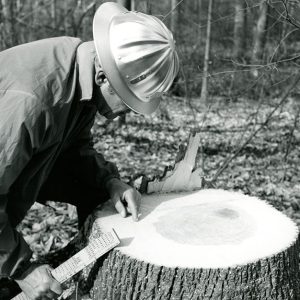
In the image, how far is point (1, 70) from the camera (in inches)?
81.9

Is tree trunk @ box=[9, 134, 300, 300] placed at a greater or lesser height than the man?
lesser

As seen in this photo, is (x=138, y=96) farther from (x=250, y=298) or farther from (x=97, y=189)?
(x=250, y=298)

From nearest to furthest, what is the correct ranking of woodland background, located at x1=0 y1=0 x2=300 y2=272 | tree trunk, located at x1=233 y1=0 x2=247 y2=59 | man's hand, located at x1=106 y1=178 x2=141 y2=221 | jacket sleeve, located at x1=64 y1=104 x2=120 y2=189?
man's hand, located at x1=106 y1=178 x2=141 y2=221, jacket sleeve, located at x1=64 y1=104 x2=120 y2=189, woodland background, located at x1=0 y1=0 x2=300 y2=272, tree trunk, located at x1=233 y1=0 x2=247 y2=59

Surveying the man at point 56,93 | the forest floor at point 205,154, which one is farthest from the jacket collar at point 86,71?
the forest floor at point 205,154

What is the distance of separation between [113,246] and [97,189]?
0.68 m

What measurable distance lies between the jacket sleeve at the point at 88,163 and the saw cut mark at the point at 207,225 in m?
0.48

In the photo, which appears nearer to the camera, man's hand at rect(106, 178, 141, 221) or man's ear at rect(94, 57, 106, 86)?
man's ear at rect(94, 57, 106, 86)

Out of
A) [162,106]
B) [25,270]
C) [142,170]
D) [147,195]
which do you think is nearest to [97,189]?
[147,195]

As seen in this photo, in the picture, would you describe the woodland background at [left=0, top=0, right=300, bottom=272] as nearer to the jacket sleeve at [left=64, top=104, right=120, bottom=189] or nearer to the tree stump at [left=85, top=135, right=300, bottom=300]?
the jacket sleeve at [left=64, top=104, right=120, bottom=189]

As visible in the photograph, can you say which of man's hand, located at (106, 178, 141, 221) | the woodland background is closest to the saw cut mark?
man's hand, located at (106, 178, 141, 221)

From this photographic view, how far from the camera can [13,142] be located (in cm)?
187

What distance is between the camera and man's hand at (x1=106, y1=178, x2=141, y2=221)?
2.44 meters

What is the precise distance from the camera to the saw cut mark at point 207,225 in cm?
225

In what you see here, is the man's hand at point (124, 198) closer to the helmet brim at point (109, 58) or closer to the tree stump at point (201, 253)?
the tree stump at point (201, 253)
